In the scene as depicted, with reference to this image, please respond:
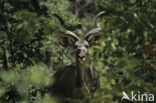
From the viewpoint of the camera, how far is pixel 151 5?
4.35 meters

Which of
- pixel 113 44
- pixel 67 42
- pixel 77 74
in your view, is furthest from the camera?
pixel 67 42

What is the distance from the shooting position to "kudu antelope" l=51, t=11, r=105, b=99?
23.3ft

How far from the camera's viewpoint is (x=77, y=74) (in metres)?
7.36

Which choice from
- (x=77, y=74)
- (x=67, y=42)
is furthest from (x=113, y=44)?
Result: (x=67, y=42)

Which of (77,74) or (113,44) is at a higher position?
(113,44)

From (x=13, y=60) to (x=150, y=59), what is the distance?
202 cm

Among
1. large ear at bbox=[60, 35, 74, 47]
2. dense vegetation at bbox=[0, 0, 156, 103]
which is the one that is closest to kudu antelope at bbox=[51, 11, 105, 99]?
large ear at bbox=[60, 35, 74, 47]

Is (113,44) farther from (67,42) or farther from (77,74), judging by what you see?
(67,42)

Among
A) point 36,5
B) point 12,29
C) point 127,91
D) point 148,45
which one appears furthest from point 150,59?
point 12,29

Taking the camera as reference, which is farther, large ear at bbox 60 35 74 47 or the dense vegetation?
large ear at bbox 60 35 74 47

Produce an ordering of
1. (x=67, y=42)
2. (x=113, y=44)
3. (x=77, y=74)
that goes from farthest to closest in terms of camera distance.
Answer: (x=67, y=42), (x=77, y=74), (x=113, y=44)

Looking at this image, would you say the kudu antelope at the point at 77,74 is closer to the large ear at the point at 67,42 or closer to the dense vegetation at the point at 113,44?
the large ear at the point at 67,42

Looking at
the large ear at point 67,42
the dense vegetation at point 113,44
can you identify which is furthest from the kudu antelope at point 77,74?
the dense vegetation at point 113,44

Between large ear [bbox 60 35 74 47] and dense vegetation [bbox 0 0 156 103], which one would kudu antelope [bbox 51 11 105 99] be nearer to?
large ear [bbox 60 35 74 47]
